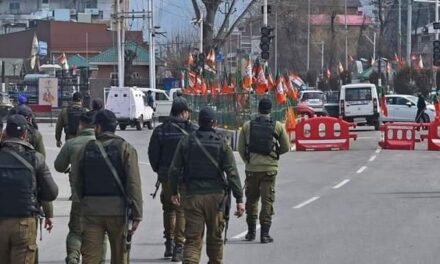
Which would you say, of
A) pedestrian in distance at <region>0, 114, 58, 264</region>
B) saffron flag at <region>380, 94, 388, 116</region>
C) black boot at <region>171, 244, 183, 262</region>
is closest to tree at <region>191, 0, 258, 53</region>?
saffron flag at <region>380, 94, 388, 116</region>

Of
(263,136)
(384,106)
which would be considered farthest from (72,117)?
(384,106)

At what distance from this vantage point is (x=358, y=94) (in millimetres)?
48188

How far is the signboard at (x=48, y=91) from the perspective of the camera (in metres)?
61.1

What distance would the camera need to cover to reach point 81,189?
9.60 m

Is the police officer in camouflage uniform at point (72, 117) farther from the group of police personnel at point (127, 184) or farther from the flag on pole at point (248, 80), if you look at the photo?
the flag on pole at point (248, 80)

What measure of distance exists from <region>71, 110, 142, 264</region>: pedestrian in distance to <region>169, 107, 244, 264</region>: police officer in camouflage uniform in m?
1.16

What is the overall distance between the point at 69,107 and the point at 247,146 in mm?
4463

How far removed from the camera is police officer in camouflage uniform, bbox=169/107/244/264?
35.0ft

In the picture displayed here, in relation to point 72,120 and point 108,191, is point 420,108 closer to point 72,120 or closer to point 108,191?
point 72,120

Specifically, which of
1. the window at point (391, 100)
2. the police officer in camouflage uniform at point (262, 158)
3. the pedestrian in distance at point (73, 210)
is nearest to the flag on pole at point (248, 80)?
the window at point (391, 100)

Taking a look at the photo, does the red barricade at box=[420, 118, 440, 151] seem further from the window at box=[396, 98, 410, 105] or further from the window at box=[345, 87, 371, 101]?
the window at box=[396, 98, 410, 105]

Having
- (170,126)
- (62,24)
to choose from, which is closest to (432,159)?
(170,126)

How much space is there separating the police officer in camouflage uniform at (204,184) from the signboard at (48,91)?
51.0 m

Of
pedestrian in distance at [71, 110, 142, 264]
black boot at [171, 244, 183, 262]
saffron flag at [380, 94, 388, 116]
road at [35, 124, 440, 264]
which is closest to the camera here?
pedestrian in distance at [71, 110, 142, 264]
